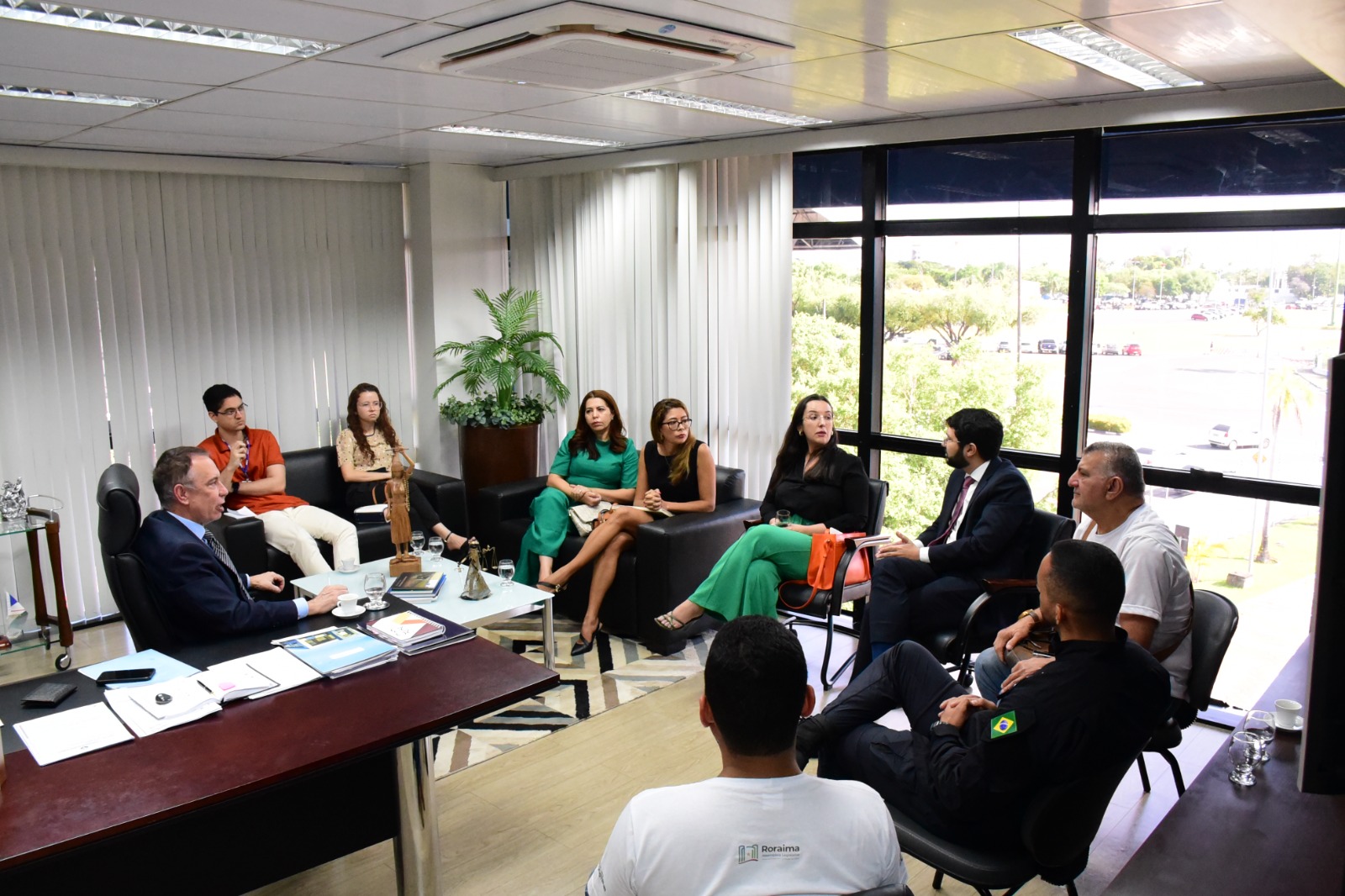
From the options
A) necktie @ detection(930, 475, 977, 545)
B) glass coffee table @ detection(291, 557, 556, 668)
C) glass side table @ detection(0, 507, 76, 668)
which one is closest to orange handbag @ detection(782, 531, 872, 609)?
necktie @ detection(930, 475, 977, 545)

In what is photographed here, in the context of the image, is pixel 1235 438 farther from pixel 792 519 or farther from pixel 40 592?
pixel 40 592

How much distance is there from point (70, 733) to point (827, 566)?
3119mm

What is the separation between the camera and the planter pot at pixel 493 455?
6.91m

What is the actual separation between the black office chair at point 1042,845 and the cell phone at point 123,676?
6.94 feet

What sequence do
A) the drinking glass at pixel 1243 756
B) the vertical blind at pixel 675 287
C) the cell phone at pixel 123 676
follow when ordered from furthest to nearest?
the vertical blind at pixel 675 287
the cell phone at pixel 123 676
the drinking glass at pixel 1243 756

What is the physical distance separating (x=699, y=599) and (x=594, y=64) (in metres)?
2.58

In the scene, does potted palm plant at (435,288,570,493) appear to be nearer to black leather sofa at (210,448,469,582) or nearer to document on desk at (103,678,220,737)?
black leather sofa at (210,448,469,582)

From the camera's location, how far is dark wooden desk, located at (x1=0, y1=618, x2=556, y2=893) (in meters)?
2.21

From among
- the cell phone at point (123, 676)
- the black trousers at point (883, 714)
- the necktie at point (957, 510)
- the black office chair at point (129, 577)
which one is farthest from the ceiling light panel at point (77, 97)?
the necktie at point (957, 510)

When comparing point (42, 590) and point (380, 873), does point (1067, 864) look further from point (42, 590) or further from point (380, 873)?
point (42, 590)

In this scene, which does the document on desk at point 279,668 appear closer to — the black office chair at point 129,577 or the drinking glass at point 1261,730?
the black office chair at point 129,577

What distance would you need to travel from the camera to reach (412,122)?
4898mm

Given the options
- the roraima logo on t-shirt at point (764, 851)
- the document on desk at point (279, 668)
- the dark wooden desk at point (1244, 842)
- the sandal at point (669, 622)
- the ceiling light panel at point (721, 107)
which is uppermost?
the ceiling light panel at point (721, 107)

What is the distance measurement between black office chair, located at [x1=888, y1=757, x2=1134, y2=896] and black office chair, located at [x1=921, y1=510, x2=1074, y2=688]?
1.41 metres
